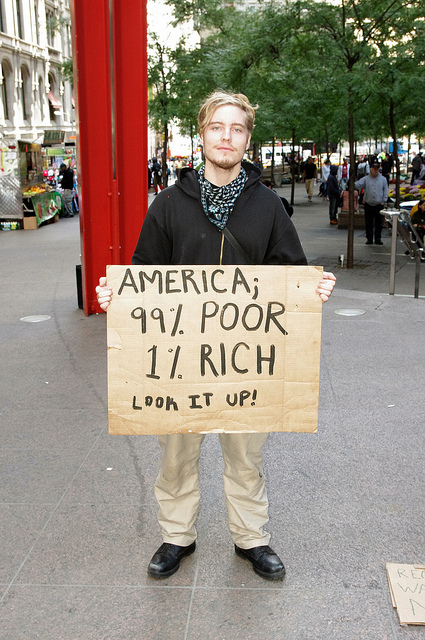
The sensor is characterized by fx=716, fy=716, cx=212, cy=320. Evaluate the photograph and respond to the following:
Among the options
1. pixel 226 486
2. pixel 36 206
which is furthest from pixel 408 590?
pixel 36 206

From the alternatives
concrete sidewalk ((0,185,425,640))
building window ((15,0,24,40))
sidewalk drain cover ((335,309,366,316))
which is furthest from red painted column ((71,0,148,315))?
building window ((15,0,24,40))

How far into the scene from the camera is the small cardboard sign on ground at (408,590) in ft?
9.69

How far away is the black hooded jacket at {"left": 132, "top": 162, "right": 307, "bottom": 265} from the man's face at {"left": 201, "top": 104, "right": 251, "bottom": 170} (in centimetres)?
16

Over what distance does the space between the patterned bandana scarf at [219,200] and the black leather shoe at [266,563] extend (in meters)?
1.49

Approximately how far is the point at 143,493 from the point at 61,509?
47 centimetres

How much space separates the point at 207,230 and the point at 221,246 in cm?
9

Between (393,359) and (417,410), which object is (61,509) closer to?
(417,410)

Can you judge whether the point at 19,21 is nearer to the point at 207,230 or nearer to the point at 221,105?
the point at 221,105

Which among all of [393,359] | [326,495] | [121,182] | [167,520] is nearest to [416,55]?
[121,182]

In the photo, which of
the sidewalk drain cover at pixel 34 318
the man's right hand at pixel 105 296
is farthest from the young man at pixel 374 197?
the man's right hand at pixel 105 296

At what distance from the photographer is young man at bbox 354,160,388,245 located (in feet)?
50.2

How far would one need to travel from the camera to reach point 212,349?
2.97 metres

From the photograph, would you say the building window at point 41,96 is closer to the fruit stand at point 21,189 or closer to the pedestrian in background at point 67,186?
the pedestrian in background at point 67,186

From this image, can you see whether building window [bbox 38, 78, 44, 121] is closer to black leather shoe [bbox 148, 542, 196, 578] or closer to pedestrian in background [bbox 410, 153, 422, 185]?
pedestrian in background [bbox 410, 153, 422, 185]
